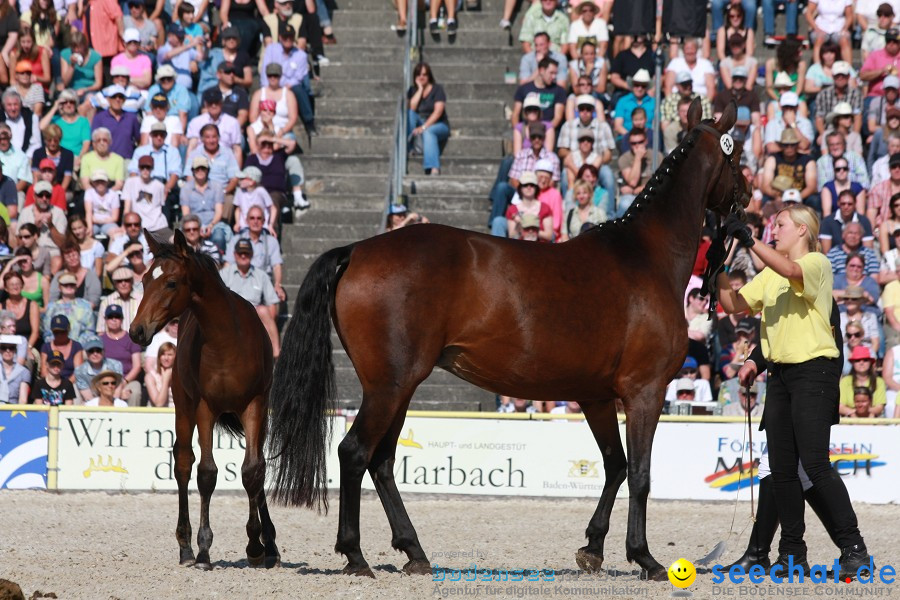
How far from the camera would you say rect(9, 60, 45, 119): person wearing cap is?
16.7m

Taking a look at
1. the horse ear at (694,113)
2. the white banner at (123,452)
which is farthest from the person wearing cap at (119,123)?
the horse ear at (694,113)

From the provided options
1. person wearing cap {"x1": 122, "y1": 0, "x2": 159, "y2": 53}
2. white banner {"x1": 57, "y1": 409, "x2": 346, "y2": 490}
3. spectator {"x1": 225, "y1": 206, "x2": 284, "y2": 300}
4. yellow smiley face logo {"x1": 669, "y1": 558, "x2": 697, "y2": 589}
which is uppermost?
person wearing cap {"x1": 122, "y1": 0, "x2": 159, "y2": 53}

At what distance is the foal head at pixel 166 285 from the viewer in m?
7.58

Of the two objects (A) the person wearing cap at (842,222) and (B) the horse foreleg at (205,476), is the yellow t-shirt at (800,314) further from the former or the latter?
(A) the person wearing cap at (842,222)

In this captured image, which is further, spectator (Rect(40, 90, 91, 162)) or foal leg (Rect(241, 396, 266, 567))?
spectator (Rect(40, 90, 91, 162))

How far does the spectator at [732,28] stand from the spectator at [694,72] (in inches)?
14.0

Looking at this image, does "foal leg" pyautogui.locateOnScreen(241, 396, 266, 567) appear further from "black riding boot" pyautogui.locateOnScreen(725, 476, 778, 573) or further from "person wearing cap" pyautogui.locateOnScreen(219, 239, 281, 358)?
"person wearing cap" pyautogui.locateOnScreen(219, 239, 281, 358)

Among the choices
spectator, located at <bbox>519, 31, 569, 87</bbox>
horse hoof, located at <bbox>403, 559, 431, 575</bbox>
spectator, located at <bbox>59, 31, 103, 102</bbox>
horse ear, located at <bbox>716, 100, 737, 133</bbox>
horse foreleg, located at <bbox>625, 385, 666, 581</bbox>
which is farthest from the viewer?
spectator, located at <bbox>59, 31, 103, 102</bbox>

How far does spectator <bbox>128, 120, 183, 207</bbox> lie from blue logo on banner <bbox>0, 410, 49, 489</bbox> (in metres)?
4.11

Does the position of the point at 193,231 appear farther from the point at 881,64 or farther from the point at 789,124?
the point at 881,64

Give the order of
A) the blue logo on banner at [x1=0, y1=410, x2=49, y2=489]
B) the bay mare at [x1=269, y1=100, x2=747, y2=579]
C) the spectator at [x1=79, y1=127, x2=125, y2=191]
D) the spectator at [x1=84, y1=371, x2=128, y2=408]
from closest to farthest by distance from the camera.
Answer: the bay mare at [x1=269, y1=100, x2=747, y2=579] < the blue logo on banner at [x1=0, y1=410, x2=49, y2=489] < the spectator at [x1=84, y1=371, x2=128, y2=408] < the spectator at [x1=79, y1=127, x2=125, y2=191]

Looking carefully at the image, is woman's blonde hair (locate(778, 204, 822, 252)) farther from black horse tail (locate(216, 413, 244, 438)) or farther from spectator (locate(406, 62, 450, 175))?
spectator (locate(406, 62, 450, 175))

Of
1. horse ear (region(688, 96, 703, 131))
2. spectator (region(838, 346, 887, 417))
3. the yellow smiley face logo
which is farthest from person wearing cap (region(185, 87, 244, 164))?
the yellow smiley face logo

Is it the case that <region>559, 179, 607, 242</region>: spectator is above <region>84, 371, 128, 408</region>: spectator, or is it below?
above
